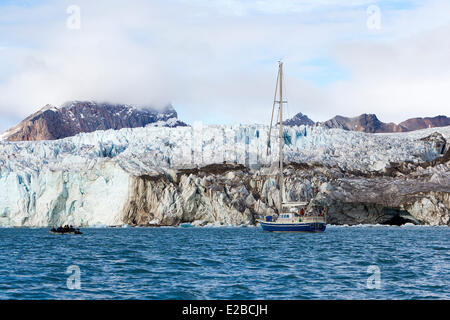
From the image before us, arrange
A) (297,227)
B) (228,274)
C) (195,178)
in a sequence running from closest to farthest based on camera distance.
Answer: (228,274)
(297,227)
(195,178)

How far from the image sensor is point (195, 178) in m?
90.9

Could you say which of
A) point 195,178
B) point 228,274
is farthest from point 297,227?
point 228,274

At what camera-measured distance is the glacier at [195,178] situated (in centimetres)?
8838

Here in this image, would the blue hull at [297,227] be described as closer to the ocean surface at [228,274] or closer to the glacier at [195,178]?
the glacier at [195,178]

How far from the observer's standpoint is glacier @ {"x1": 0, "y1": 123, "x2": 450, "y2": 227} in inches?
A: 3479

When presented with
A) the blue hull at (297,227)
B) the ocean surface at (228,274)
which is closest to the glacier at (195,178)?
the blue hull at (297,227)

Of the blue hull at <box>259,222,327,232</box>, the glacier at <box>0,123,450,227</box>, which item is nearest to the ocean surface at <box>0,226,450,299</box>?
the blue hull at <box>259,222,327,232</box>

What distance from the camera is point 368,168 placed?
104m

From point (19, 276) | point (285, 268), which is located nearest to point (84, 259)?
point (19, 276)

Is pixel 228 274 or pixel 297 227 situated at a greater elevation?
pixel 228 274

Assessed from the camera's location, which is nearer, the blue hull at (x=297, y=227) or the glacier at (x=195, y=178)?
the blue hull at (x=297, y=227)

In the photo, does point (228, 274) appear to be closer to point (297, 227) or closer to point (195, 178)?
point (297, 227)

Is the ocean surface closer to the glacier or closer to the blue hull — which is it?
the blue hull

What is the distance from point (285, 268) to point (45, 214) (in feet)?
223
